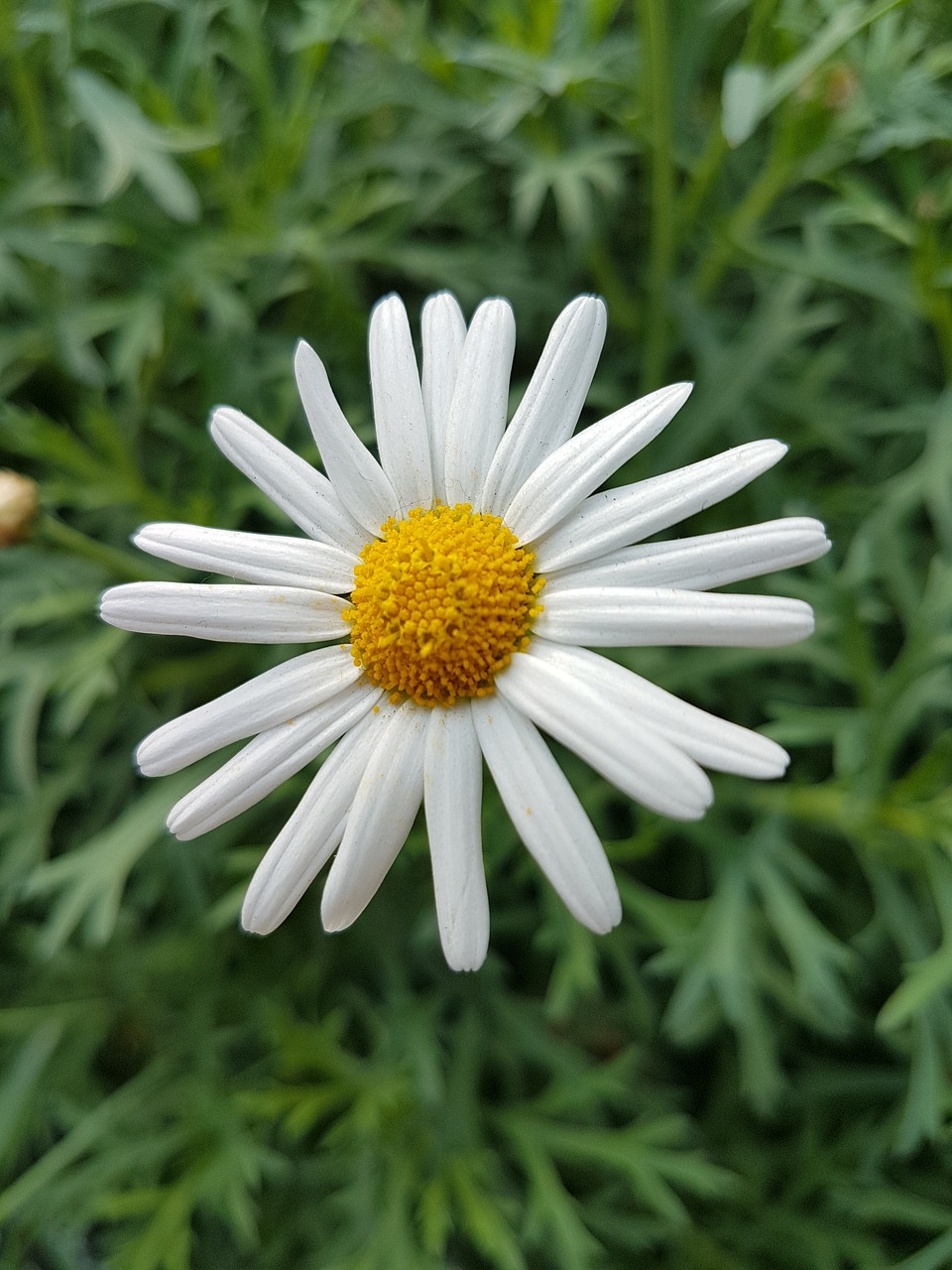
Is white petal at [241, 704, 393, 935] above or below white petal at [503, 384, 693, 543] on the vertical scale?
below

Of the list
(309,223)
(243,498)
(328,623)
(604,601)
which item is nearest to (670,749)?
(604,601)

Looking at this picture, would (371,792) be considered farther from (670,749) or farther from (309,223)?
(309,223)

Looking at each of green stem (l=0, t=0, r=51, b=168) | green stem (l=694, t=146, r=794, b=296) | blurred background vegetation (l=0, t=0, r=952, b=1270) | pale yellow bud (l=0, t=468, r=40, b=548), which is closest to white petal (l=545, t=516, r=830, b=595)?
blurred background vegetation (l=0, t=0, r=952, b=1270)

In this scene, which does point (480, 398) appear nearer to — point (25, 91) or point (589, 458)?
point (589, 458)

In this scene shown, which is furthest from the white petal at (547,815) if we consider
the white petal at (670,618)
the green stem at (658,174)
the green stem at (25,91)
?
the green stem at (25,91)

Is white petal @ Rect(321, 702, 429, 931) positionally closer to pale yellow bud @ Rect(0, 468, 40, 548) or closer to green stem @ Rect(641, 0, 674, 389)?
pale yellow bud @ Rect(0, 468, 40, 548)
